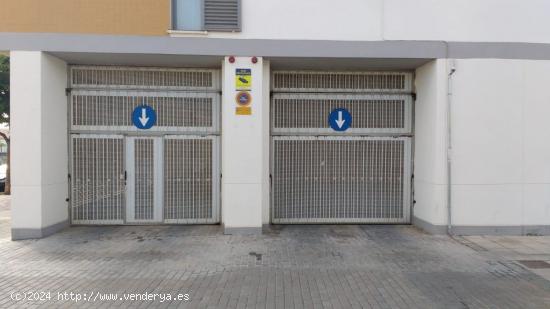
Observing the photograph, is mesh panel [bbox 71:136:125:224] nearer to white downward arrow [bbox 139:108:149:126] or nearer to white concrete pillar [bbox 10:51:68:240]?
white downward arrow [bbox 139:108:149:126]

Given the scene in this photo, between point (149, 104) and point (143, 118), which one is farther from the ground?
point (149, 104)

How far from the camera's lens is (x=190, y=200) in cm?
841

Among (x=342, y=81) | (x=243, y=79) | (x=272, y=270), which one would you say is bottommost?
(x=272, y=270)

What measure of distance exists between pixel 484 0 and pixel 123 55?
7.42 m

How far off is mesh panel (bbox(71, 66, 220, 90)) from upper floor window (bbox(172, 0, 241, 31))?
1.14 meters

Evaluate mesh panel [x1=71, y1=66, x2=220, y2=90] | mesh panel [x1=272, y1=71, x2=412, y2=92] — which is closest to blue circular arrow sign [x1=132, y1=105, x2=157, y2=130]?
mesh panel [x1=71, y1=66, x2=220, y2=90]

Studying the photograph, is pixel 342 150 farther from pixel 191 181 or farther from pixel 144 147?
pixel 144 147

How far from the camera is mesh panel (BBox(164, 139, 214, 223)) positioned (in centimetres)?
837

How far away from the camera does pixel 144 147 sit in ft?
27.3

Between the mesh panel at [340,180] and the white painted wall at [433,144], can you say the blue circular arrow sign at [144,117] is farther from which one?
the white painted wall at [433,144]

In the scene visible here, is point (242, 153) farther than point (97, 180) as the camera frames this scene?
No

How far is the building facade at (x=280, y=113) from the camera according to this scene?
7.27 meters

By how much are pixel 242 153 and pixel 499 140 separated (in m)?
5.28

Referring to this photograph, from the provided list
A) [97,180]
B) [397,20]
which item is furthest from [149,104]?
[397,20]
